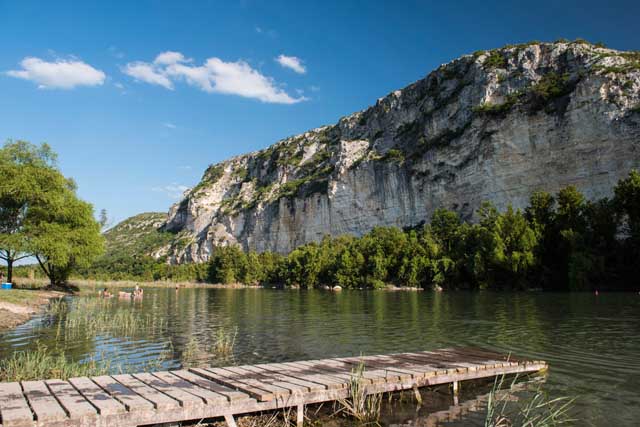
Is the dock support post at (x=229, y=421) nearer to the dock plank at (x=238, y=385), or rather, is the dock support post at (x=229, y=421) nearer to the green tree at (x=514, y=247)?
the dock plank at (x=238, y=385)

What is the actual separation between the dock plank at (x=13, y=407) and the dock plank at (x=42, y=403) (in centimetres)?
8

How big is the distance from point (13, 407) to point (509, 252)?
2337 inches

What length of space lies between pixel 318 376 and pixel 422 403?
2234mm

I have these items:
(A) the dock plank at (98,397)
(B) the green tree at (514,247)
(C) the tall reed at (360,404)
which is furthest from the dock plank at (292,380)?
(B) the green tree at (514,247)

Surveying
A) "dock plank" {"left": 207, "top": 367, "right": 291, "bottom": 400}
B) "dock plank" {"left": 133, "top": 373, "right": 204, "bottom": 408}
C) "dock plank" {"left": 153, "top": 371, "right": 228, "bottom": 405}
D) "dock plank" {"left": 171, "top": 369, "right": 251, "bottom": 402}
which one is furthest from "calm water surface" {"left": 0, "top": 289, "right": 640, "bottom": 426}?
"dock plank" {"left": 133, "top": 373, "right": 204, "bottom": 408}

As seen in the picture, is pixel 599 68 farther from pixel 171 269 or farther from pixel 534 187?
pixel 171 269

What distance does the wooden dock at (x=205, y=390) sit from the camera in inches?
255

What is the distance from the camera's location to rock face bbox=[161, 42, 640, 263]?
7019 cm

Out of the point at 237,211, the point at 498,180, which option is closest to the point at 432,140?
the point at 498,180

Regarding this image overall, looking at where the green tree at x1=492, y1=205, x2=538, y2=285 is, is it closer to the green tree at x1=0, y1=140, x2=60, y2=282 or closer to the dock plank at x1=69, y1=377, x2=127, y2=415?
the green tree at x1=0, y1=140, x2=60, y2=282

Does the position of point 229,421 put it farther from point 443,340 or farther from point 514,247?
point 514,247

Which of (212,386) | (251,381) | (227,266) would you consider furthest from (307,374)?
(227,266)

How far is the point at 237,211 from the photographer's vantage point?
162500 millimetres

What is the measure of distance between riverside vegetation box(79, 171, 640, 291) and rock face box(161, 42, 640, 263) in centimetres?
822
